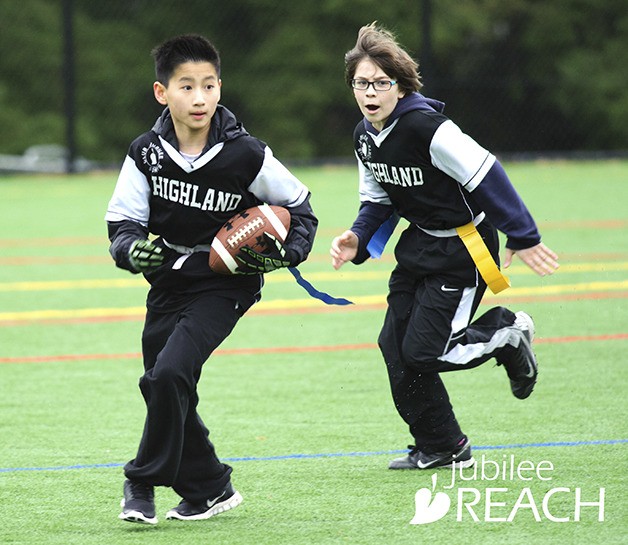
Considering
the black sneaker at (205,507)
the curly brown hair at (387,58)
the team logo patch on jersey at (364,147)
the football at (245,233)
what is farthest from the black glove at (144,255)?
the curly brown hair at (387,58)

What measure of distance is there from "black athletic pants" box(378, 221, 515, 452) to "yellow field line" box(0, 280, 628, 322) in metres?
4.42

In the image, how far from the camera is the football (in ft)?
A: 14.8

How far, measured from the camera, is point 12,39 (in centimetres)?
2755

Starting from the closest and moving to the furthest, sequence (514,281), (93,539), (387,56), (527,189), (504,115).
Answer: (93,539) → (387,56) → (514,281) → (527,189) → (504,115)

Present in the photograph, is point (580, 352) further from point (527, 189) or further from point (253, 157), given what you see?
point (527, 189)

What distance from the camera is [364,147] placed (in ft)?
17.6

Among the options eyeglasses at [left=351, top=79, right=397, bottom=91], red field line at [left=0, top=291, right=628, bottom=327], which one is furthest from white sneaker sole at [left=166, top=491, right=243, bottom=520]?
red field line at [left=0, top=291, right=628, bottom=327]

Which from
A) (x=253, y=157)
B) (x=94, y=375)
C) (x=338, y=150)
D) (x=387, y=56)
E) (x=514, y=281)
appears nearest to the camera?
(x=253, y=157)

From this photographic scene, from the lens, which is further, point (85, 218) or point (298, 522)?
point (85, 218)

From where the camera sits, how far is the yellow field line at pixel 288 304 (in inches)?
378

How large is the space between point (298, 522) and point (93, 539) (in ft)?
2.33

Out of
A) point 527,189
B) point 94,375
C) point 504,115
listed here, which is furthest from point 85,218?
point 504,115

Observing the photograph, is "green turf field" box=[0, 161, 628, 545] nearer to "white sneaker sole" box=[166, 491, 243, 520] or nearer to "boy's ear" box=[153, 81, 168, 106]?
"white sneaker sole" box=[166, 491, 243, 520]

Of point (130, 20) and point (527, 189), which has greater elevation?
point (130, 20)
